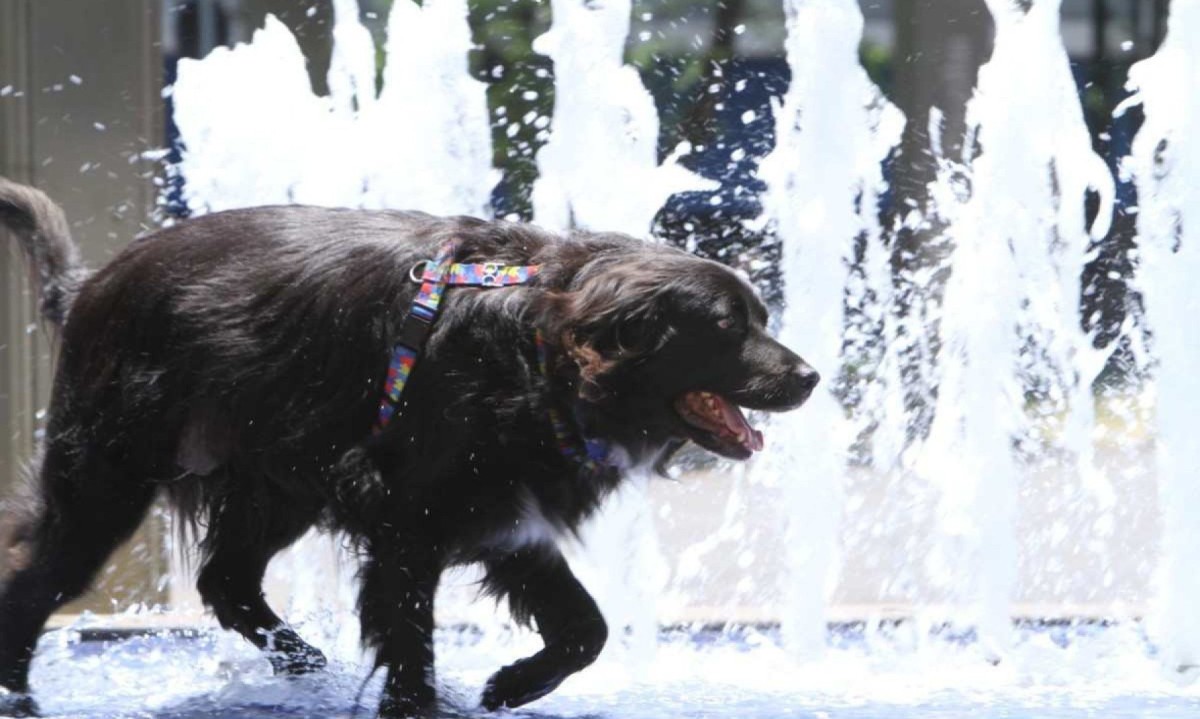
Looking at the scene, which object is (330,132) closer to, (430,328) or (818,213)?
(818,213)

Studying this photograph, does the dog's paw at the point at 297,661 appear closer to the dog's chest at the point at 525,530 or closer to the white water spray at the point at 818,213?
the dog's chest at the point at 525,530

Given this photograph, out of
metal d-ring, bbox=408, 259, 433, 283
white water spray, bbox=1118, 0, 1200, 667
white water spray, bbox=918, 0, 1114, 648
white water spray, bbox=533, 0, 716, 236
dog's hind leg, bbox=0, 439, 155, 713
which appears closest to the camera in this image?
metal d-ring, bbox=408, 259, 433, 283

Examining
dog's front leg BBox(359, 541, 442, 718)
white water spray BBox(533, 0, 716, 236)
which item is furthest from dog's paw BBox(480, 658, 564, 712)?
white water spray BBox(533, 0, 716, 236)

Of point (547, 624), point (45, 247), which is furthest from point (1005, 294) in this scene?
point (45, 247)

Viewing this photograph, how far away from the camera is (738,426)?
3891 millimetres

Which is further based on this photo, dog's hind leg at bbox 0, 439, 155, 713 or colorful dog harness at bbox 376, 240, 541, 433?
dog's hind leg at bbox 0, 439, 155, 713

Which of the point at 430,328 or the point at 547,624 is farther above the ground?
the point at 430,328

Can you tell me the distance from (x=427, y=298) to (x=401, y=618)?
0.66m

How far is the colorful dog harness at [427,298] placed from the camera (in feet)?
12.2

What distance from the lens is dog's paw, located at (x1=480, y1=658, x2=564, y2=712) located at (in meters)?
3.93

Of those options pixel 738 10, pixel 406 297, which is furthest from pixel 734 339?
pixel 738 10

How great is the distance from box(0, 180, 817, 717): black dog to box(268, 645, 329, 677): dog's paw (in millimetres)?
484

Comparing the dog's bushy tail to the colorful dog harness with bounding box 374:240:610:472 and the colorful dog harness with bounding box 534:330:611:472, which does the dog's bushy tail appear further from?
the colorful dog harness with bounding box 534:330:611:472

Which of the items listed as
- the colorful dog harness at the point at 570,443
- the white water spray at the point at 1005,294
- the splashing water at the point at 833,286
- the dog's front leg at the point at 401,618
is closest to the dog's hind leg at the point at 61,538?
the splashing water at the point at 833,286
